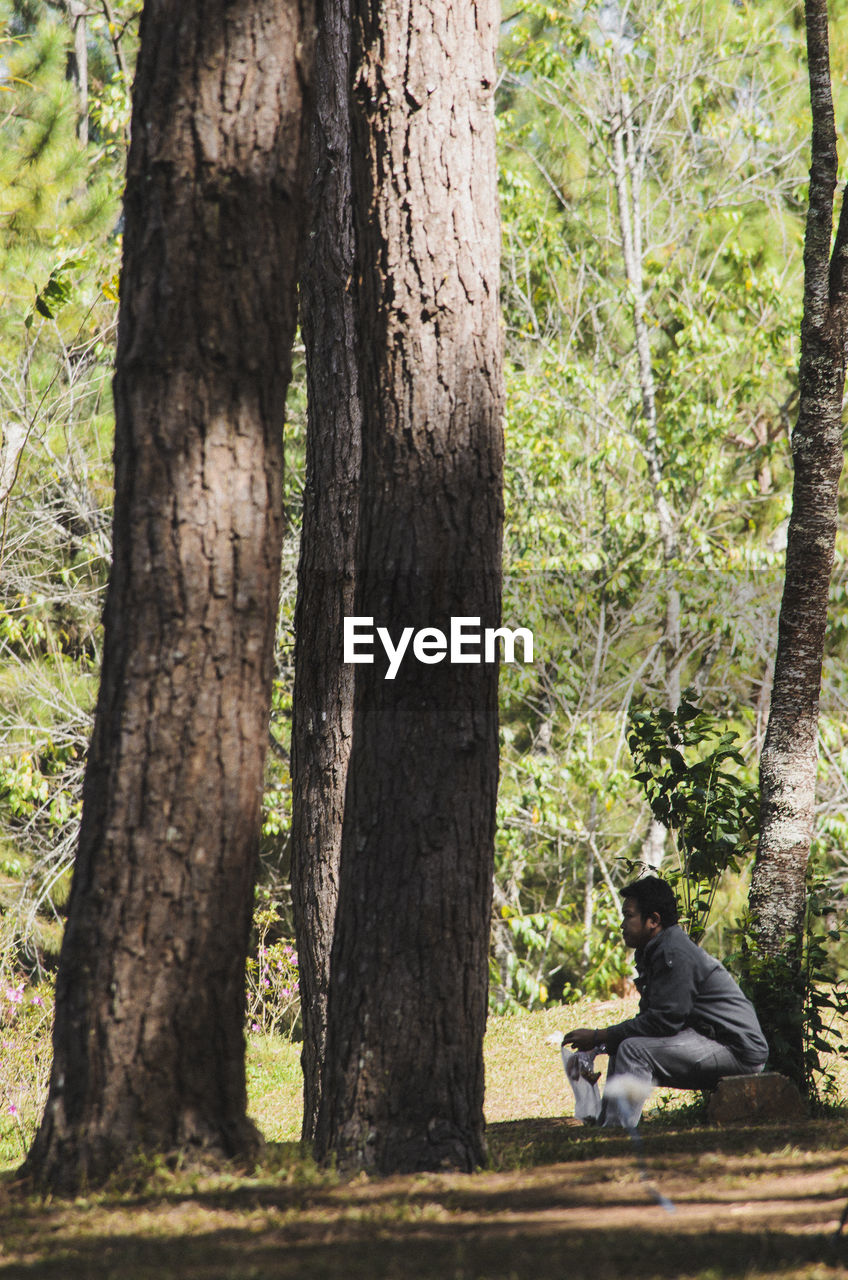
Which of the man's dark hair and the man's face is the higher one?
the man's dark hair

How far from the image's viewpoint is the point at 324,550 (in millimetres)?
5215

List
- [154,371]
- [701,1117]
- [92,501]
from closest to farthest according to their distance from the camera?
[154,371]
[701,1117]
[92,501]

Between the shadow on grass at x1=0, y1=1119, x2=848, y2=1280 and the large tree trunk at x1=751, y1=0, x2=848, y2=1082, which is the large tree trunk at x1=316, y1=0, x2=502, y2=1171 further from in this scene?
the large tree trunk at x1=751, y1=0, x2=848, y2=1082

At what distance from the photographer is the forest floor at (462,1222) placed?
2.42m

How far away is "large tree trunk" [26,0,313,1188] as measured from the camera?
118 inches

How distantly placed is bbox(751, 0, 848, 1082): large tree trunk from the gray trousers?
0.44m

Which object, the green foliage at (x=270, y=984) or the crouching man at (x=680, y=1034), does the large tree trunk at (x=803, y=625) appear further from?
the green foliage at (x=270, y=984)

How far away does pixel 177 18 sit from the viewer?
3213 mm

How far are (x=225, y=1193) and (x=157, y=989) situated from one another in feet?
1.69

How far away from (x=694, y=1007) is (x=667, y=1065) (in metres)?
0.27

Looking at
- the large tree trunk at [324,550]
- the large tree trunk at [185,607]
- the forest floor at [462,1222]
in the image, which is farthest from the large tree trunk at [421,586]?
the large tree trunk at [324,550]

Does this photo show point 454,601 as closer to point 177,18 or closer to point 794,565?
point 177,18

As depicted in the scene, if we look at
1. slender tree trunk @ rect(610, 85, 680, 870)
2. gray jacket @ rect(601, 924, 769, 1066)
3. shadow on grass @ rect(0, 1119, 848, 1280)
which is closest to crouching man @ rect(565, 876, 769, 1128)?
gray jacket @ rect(601, 924, 769, 1066)

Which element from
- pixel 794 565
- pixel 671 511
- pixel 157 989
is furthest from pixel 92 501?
pixel 157 989
